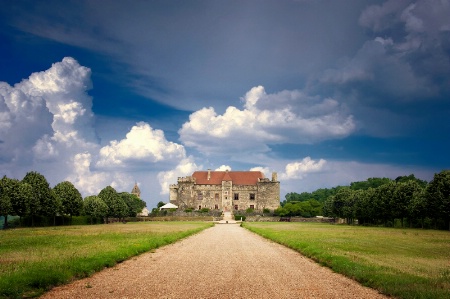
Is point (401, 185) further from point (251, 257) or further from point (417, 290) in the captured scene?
point (417, 290)

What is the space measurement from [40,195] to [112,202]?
2715 cm

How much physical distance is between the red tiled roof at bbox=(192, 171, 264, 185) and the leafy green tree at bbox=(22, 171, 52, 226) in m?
68.5

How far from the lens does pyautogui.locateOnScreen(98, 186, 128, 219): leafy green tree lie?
9012 centimetres

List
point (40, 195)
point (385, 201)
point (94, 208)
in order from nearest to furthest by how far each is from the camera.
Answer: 1. point (40, 195)
2. point (385, 201)
3. point (94, 208)

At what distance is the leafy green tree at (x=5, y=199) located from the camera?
54.9 m

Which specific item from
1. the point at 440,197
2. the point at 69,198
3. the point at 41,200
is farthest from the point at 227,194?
the point at 440,197

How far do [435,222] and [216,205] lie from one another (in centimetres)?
7767

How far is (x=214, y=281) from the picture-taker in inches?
541

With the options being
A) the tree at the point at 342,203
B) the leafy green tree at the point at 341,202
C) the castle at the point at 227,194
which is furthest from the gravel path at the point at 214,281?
the castle at the point at 227,194

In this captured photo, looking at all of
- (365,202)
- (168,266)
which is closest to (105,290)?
(168,266)

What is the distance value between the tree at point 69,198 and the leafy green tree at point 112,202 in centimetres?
1406

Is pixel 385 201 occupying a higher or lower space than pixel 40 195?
lower

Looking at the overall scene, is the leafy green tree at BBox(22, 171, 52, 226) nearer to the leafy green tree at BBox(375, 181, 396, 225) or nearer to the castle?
the leafy green tree at BBox(375, 181, 396, 225)

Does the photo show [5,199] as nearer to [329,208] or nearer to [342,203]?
[342,203]
